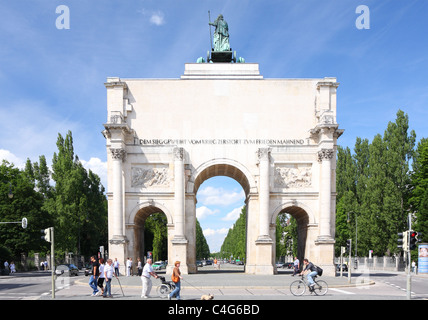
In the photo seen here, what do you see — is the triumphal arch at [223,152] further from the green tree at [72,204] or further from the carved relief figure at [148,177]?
the green tree at [72,204]

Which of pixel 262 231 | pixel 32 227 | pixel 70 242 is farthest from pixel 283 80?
pixel 70 242

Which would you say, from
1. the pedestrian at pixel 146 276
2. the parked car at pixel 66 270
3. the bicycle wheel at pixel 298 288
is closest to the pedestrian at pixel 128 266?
the parked car at pixel 66 270

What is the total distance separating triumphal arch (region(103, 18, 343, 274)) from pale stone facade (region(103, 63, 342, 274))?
84mm

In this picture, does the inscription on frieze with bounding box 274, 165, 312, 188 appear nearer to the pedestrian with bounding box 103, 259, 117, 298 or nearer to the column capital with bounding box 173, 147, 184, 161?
the column capital with bounding box 173, 147, 184, 161

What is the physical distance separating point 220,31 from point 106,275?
30.3 meters

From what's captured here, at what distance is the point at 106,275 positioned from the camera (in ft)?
67.3

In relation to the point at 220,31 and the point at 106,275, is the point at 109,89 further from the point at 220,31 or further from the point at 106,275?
the point at 106,275

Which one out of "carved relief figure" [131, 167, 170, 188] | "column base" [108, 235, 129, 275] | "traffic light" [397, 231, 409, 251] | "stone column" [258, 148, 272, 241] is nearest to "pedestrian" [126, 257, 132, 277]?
"column base" [108, 235, 129, 275]

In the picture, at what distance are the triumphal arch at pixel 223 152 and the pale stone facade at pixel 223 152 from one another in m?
0.08

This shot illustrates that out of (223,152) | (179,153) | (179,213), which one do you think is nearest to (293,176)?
(223,152)

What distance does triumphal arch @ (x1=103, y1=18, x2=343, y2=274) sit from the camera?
125 ft

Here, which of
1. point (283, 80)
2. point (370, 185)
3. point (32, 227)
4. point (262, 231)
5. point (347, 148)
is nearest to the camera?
point (262, 231)

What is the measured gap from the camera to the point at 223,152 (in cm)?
3981

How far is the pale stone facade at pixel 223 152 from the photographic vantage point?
38.0m
